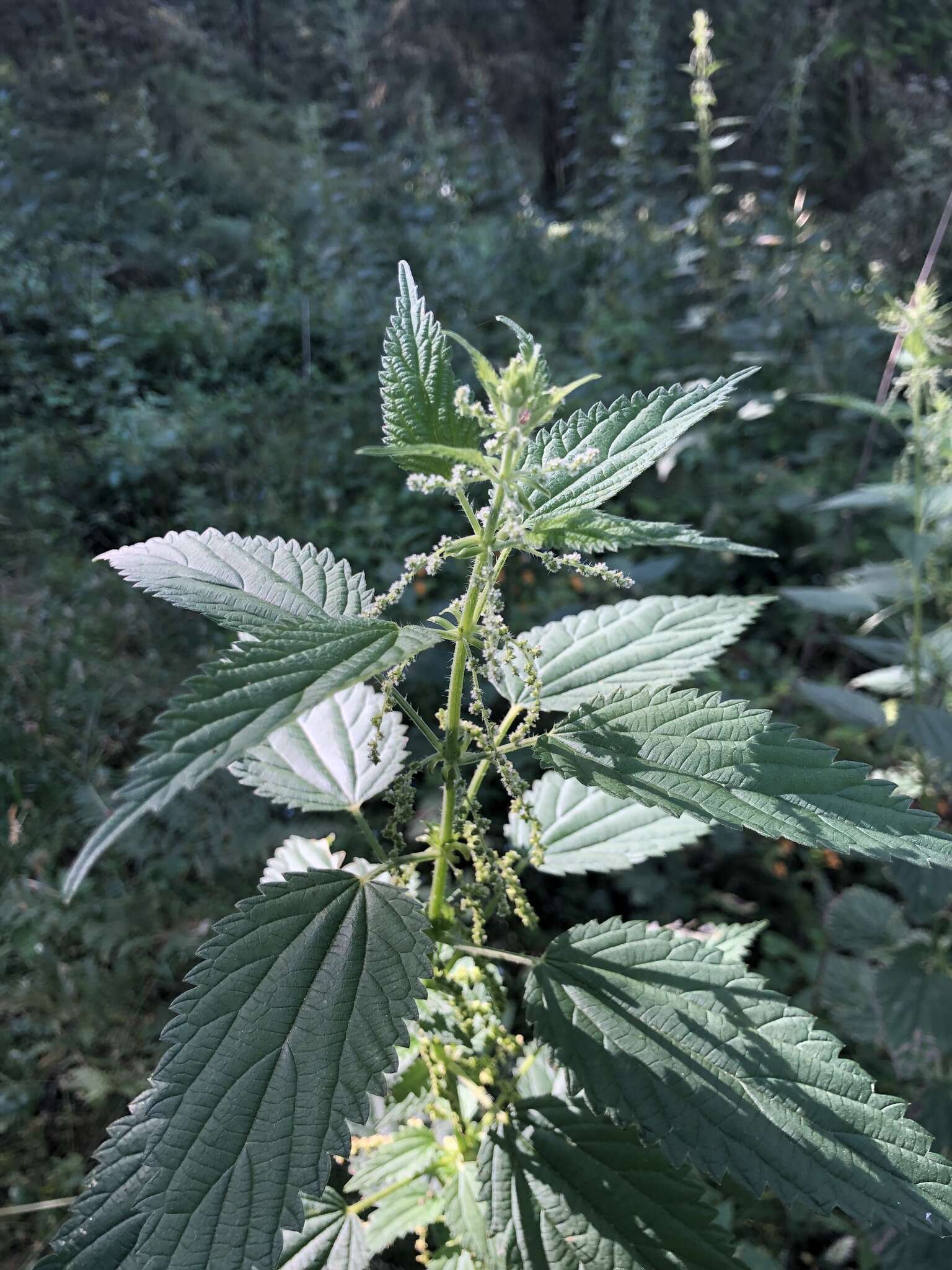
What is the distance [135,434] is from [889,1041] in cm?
432

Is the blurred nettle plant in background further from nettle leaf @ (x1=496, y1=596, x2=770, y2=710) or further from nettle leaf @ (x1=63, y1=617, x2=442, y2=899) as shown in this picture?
nettle leaf @ (x1=63, y1=617, x2=442, y2=899)

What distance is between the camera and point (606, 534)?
31.6 inches

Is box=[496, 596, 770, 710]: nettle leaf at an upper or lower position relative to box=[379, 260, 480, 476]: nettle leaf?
lower

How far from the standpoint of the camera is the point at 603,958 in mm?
1027

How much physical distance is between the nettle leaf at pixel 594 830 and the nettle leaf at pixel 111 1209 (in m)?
0.56

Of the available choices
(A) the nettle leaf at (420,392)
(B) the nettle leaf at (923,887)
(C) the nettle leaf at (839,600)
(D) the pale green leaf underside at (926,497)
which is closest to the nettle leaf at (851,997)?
(B) the nettle leaf at (923,887)

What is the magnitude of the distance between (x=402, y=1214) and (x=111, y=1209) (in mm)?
383

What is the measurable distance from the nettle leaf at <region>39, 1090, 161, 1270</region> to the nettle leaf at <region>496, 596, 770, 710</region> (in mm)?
634

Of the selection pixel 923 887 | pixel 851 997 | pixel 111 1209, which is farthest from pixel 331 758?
pixel 851 997

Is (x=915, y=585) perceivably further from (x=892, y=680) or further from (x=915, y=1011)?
(x=915, y=1011)

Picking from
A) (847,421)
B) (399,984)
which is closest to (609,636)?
(399,984)

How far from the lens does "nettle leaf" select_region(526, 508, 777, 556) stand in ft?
2.54

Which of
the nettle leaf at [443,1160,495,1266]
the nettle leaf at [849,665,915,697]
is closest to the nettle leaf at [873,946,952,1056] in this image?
the nettle leaf at [849,665,915,697]

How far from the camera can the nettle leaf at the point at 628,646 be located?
42.6 inches
